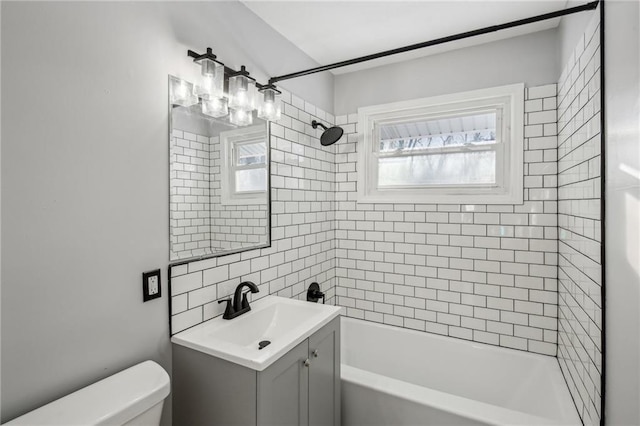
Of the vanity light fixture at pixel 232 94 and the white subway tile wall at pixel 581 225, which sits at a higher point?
the vanity light fixture at pixel 232 94

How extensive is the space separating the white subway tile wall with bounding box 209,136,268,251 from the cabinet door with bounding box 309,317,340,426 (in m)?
0.70

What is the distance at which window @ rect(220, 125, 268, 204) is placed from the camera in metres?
1.79

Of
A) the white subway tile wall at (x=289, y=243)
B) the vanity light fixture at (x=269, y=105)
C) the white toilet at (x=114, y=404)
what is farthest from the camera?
the vanity light fixture at (x=269, y=105)

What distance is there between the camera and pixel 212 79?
1573 mm

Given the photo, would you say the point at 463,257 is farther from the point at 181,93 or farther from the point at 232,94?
the point at 181,93

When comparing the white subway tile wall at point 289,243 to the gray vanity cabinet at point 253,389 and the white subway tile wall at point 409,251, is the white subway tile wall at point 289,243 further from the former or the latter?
the gray vanity cabinet at point 253,389

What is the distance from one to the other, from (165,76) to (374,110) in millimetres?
1783

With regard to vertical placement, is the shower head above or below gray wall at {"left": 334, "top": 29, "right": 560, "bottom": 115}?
below

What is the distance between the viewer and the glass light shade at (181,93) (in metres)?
1.49

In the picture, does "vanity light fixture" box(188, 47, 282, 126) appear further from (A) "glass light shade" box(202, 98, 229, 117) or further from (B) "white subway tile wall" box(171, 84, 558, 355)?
(B) "white subway tile wall" box(171, 84, 558, 355)

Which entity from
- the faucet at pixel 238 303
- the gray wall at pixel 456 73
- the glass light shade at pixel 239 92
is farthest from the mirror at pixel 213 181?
the gray wall at pixel 456 73

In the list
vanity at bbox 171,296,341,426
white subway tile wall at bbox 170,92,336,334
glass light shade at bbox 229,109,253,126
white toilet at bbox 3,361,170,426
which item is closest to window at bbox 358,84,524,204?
white subway tile wall at bbox 170,92,336,334

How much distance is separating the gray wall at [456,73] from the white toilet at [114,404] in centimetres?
249

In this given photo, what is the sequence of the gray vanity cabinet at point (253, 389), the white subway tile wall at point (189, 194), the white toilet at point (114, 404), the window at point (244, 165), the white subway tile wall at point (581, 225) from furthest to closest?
the window at point (244, 165) → the white subway tile wall at point (189, 194) → the white subway tile wall at point (581, 225) → the gray vanity cabinet at point (253, 389) → the white toilet at point (114, 404)
